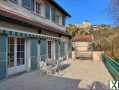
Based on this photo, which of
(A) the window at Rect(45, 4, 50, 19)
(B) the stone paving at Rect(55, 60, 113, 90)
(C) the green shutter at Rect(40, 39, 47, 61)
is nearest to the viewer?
(B) the stone paving at Rect(55, 60, 113, 90)

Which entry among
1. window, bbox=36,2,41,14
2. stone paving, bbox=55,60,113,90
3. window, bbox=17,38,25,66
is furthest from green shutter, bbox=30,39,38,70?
window, bbox=36,2,41,14

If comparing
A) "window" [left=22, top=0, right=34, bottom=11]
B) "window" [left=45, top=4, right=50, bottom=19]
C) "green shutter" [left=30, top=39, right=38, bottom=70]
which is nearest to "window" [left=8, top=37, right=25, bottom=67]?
"green shutter" [left=30, top=39, right=38, bottom=70]

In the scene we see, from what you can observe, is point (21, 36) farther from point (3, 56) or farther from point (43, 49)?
point (43, 49)

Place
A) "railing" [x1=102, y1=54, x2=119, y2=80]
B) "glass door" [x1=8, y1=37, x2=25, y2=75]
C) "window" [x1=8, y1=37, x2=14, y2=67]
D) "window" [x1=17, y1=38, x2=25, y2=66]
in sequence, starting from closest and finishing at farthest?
"railing" [x1=102, y1=54, x2=119, y2=80] < "window" [x1=8, y1=37, x2=14, y2=67] < "glass door" [x1=8, y1=37, x2=25, y2=75] < "window" [x1=17, y1=38, x2=25, y2=66]

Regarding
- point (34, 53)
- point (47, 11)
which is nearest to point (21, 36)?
point (34, 53)

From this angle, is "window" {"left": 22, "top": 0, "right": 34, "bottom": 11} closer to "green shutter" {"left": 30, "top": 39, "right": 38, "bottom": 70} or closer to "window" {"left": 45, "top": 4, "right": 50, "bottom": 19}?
"green shutter" {"left": 30, "top": 39, "right": 38, "bottom": 70}

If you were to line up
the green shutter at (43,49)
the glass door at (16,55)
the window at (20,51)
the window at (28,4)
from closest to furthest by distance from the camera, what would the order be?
1. the glass door at (16,55)
2. the window at (20,51)
3. the window at (28,4)
4. the green shutter at (43,49)

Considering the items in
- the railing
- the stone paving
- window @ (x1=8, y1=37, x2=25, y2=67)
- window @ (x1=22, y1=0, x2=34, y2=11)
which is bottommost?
the stone paving

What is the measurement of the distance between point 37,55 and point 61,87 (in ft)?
24.6

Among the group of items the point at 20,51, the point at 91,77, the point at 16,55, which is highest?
the point at 20,51

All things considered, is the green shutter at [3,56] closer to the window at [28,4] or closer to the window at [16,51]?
the window at [16,51]

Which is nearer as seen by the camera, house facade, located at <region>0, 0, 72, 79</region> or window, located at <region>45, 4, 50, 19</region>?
house facade, located at <region>0, 0, 72, 79</region>

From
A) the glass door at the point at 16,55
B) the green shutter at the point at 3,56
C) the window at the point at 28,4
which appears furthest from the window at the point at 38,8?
the green shutter at the point at 3,56

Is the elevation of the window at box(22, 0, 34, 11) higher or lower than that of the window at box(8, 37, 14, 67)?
higher
